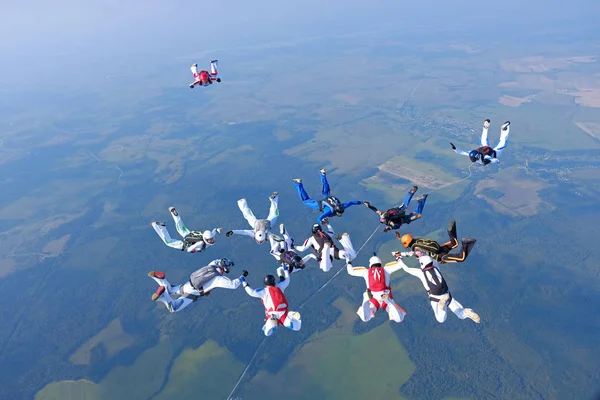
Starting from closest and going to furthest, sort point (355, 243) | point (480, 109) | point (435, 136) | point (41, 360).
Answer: point (41, 360) < point (355, 243) < point (435, 136) < point (480, 109)

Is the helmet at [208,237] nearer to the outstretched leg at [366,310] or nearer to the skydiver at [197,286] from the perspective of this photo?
the skydiver at [197,286]

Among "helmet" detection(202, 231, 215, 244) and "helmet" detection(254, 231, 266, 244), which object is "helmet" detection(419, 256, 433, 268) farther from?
"helmet" detection(202, 231, 215, 244)

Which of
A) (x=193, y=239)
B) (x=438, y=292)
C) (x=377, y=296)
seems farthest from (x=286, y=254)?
(x=438, y=292)

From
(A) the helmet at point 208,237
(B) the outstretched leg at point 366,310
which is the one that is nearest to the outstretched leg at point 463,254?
(B) the outstretched leg at point 366,310

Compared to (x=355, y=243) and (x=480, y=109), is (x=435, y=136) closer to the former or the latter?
(x=480, y=109)

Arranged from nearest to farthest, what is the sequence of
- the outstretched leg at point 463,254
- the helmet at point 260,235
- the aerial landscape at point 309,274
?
the outstretched leg at point 463,254
the helmet at point 260,235
the aerial landscape at point 309,274

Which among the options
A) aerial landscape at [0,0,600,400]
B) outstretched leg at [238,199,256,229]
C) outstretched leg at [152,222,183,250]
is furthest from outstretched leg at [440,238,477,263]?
aerial landscape at [0,0,600,400]

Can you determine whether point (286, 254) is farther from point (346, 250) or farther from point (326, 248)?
point (346, 250)

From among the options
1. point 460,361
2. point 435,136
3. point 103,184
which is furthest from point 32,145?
point 460,361

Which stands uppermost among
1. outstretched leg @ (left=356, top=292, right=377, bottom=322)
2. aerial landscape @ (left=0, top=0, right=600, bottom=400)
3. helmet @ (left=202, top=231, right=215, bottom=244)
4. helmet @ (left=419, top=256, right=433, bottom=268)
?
helmet @ (left=202, top=231, right=215, bottom=244)
